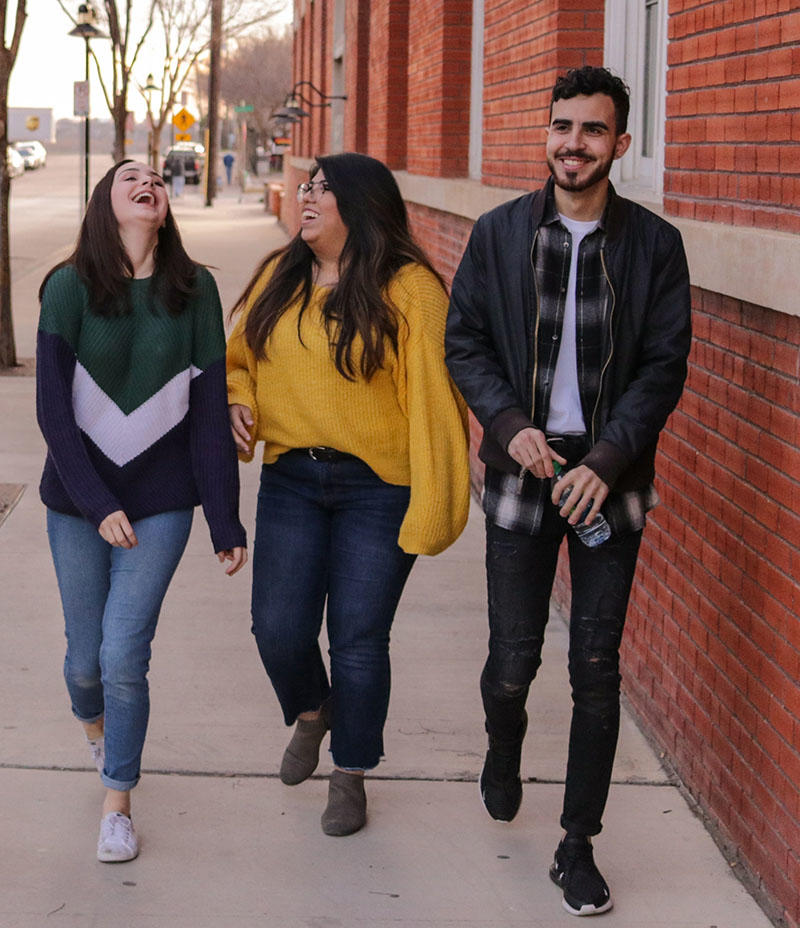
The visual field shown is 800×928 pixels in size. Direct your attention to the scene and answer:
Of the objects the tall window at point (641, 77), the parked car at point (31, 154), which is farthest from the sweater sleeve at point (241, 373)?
the parked car at point (31, 154)

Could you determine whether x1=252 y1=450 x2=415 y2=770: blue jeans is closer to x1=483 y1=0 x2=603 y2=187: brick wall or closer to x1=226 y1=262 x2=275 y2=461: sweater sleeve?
x1=226 y1=262 x2=275 y2=461: sweater sleeve

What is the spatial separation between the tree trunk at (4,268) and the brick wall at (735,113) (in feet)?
30.5

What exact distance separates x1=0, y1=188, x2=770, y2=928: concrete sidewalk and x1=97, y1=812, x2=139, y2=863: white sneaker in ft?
0.10

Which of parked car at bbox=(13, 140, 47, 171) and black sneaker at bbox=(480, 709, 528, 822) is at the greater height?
parked car at bbox=(13, 140, 47, 171)

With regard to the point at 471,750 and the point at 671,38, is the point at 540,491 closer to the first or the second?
the point at 471,750

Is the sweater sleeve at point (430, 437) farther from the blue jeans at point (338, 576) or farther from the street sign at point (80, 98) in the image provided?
the street sign at point (80, 98)

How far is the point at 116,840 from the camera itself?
4234mm

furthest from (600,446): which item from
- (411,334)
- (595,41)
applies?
(595,41)

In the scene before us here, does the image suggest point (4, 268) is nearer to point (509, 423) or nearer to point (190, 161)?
point (509, 423)

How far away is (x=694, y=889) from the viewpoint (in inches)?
164

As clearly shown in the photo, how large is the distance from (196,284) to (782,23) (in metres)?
1.65

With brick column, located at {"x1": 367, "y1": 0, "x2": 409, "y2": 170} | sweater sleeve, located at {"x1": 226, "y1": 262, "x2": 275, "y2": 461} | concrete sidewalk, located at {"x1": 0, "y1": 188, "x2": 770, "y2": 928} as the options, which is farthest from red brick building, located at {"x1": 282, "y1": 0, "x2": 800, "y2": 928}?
brick column, located at {"x1": 367, "y1": 0, "x2": 409, "y2": 170}

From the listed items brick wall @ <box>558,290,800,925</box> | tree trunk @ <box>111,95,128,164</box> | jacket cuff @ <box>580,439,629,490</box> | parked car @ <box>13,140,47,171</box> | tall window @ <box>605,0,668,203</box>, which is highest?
parked car @ <box>13,140,47,171</box>

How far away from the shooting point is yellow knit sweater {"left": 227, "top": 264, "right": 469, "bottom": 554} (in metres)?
4.17
